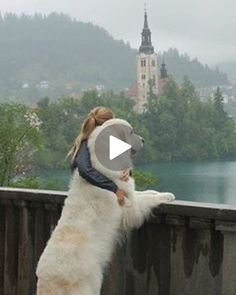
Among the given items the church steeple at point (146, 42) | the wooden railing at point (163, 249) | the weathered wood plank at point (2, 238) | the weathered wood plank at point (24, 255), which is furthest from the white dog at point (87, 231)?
the church steeple at point (146, 42)

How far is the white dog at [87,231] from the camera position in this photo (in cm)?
317

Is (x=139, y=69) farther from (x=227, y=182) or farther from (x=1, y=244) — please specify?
(x=1, y=244)

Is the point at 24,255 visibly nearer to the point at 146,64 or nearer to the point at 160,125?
the point at 160,125

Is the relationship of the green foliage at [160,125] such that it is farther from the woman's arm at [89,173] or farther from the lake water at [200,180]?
the woman's arm at [89,173]

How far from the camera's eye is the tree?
41.5 metres

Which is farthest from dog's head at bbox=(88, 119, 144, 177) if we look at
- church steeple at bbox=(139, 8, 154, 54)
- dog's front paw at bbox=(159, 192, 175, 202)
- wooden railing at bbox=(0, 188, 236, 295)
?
church steeple at bbox=(139, 8, 154, 54)

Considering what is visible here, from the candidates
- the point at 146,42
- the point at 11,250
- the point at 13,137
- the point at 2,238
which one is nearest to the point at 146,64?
the point at 146,42

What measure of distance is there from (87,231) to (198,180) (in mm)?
65687

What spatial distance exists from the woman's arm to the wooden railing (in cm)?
34

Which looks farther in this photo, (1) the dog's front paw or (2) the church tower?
(2) the church tower

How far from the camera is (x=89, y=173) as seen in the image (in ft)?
10.7

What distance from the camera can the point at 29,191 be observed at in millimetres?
4117
